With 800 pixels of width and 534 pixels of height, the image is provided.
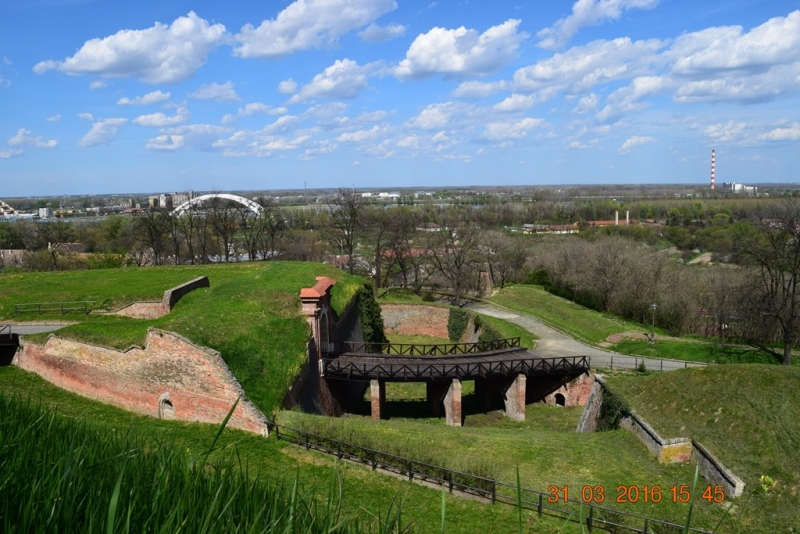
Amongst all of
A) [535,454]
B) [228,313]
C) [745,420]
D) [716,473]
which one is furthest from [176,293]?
[745,420]

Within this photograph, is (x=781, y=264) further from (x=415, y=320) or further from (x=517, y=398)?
(x=415, y=320)

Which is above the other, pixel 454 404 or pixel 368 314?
pixel 368 314

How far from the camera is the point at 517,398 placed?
72.8 ft

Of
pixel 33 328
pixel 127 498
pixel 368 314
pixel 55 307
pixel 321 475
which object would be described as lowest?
pixel 321 475

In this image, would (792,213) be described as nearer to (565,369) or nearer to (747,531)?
(565,369)

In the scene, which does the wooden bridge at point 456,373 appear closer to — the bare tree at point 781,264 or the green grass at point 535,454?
the green grass at point 535,454

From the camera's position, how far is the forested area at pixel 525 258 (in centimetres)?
2738

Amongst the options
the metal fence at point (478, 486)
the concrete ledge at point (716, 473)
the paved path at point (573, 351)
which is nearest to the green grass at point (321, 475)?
the metal fence at point (478, 486)

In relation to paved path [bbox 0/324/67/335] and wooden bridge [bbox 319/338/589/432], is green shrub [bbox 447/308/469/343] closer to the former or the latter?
wooden bridge [bbox 319/338/589/432]

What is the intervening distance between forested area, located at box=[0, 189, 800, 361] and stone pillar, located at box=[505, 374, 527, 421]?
11.3 m

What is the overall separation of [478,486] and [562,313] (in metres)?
25.8

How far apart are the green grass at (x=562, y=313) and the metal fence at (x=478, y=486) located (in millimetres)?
19261
